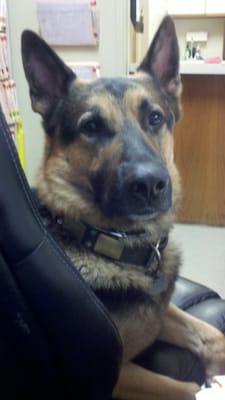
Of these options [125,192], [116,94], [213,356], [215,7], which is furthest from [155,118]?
[215,7]

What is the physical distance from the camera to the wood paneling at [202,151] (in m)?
2.67

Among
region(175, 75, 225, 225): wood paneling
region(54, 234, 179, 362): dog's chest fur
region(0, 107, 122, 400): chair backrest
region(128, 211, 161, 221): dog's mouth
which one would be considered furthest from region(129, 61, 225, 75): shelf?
region(0, 107, 122, 400): chair backrest

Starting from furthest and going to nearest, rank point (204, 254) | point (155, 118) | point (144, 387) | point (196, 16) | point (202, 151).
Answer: point (196, 16)
point (202, 151)
point (204, 254)
point (155, 118)
point (144, 387)

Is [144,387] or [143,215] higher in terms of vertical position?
[143,215]

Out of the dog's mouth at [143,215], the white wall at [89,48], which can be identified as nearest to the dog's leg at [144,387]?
the dog's mouth at [143,215]

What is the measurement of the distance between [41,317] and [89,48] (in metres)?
1.51

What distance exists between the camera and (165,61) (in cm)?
107

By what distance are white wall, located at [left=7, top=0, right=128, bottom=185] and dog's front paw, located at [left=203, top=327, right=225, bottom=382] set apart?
3.40ft

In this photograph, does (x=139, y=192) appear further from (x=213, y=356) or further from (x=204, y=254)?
(x=204, y=254)

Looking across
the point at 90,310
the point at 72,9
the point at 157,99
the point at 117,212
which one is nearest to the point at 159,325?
the point at 117,212

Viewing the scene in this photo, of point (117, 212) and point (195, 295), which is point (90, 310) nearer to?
point (117, 212)

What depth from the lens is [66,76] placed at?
1004 millimetres

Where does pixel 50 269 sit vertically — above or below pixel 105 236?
above

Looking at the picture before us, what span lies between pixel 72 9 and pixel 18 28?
0.77ft
